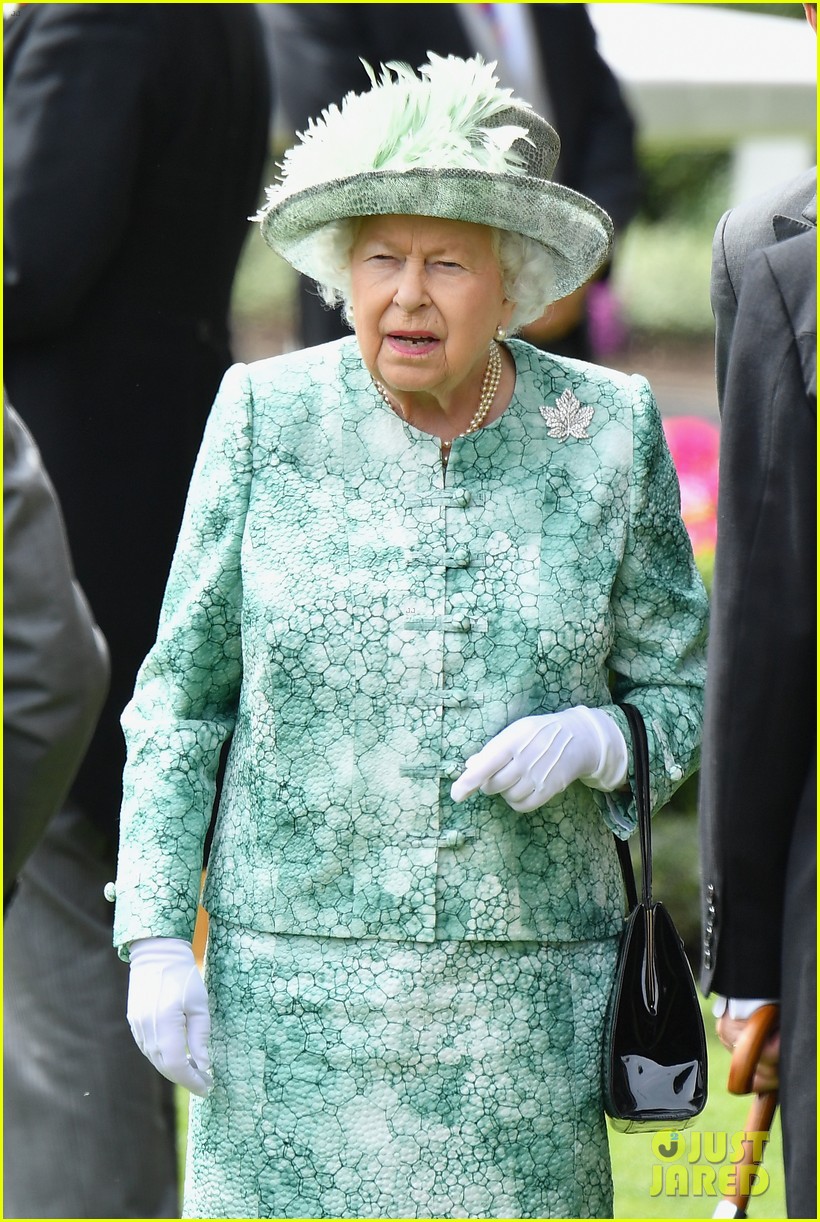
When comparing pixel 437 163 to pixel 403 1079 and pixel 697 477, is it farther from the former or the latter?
pixel 697 477

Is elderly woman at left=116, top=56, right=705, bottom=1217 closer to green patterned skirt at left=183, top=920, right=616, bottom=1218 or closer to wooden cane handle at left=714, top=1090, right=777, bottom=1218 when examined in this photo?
green patterned skirt at left=183, top=920, right=616, bottom=1218

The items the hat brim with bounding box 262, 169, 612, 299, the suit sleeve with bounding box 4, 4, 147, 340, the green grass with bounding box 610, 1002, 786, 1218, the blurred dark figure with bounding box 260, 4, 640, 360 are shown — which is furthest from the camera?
the blurred dark figure with bounding box 260, 4, 640, 360

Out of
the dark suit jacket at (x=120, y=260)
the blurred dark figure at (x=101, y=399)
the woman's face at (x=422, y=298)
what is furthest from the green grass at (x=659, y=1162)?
the woman's face at (x=422, y=298)

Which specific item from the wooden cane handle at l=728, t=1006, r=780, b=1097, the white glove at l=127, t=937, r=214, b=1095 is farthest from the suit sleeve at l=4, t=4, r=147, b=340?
the wooden cane handle at l=728, t=1006, r=780, b=1097

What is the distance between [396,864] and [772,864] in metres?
0.52

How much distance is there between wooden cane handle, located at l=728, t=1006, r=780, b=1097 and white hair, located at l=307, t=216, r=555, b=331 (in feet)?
3.32

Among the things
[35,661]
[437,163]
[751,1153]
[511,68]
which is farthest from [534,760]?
[511,68]

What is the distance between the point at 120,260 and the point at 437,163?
4.32ft

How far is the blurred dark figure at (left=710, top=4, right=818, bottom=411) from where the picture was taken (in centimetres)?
262

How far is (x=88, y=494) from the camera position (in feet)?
12.2

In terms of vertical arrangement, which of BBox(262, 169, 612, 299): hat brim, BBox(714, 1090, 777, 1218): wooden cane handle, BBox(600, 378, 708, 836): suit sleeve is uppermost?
BBox(262, 169, 612, 299): hat brim

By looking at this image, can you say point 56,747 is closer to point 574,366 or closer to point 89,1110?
point 574,366

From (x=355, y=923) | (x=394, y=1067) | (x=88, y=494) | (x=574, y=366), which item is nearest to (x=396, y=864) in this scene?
(x=355, y=923)

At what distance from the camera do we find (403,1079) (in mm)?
2582
